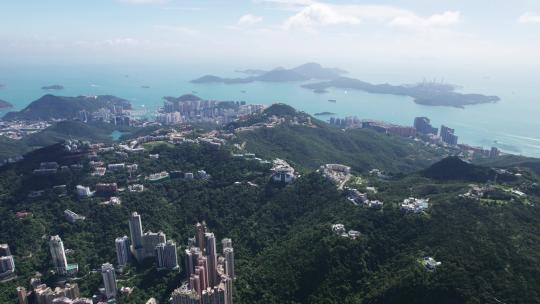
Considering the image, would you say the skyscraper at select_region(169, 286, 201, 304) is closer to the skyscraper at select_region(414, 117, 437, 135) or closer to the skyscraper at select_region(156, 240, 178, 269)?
the skyscraper at select_region(156, 240, 178, 269)

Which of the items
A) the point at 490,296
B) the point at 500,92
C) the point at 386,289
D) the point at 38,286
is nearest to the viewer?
the point at 490,296

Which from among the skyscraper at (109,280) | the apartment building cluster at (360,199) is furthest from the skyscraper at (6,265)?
the apartment building cluster at (360,199)

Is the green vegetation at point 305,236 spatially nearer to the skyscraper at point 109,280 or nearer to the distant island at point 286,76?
the skyscraper at point 109,280

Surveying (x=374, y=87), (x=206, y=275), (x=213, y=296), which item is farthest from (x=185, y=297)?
(x=374, y=87)

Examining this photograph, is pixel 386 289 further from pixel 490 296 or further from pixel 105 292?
pixel 105 292

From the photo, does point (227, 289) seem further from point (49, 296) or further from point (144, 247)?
point (49, 296)

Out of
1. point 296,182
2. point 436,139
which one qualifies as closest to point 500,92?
point 436,139
